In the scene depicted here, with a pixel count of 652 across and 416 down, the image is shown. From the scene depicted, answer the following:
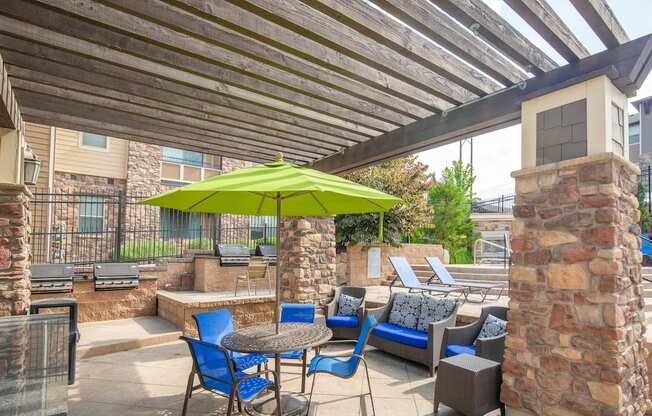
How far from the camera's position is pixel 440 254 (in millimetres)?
12359

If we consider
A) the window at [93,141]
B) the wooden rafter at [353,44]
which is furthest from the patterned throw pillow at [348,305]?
the window at [93,141]

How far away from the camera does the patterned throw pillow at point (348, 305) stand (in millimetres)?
6116

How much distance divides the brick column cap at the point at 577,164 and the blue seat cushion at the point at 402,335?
2342mm

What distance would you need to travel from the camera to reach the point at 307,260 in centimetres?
647

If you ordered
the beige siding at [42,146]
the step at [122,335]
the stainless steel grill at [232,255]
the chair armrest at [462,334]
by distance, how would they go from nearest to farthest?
1. the chair armrest at [462,334]
2. the step at [122,335]
3. the stainless steel grill at [232,255]
4. the beige siding at [42,146]

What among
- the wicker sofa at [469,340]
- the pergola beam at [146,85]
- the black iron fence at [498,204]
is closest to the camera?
the pergola beam at [146,85]

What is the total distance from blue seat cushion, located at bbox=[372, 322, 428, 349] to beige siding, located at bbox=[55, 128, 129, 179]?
10349 millimetres

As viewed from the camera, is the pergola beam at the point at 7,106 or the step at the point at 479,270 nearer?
the pergola beam at the point at 7,106

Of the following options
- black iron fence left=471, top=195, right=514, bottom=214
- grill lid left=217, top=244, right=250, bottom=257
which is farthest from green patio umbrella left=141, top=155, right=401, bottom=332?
black iron fence left=471, top=195, right=514, bottom=214

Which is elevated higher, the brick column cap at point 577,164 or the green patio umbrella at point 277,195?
the brick column cap at point 577,164

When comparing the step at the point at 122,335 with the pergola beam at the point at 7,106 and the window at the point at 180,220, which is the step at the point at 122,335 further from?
the window at the point at 180,220

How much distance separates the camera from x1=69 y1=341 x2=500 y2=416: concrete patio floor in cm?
354

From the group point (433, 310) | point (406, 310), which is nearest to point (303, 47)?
point (433, 310)

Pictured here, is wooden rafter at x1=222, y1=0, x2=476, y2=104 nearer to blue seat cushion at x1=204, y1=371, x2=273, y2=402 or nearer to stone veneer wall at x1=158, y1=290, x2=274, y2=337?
blue seat cushion at x1=204, y1=371, x2=273, y2=402
